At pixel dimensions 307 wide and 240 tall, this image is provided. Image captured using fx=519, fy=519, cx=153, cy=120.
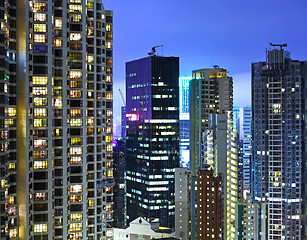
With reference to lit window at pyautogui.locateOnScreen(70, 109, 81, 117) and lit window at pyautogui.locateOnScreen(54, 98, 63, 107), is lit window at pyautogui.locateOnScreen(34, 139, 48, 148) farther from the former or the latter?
lit window at pyautogui.locateOnScreen(70, 109, 81, 117)

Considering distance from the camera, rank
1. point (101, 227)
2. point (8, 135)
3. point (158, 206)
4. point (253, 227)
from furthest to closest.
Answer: point (158, 206) → point (253, 227) → point (101, 227) → point (8, 135)

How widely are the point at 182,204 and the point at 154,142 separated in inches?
1568

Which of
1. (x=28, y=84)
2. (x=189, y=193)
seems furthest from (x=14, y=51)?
(x=189, y=193)

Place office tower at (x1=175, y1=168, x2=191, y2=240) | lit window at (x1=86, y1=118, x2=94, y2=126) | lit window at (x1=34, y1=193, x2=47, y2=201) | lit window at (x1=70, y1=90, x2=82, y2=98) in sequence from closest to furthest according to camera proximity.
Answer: lit window at (x1=34, y1=193, x2=47, y2=201)
lit window at (x1=70, y1=90, x2=82, y2=98)
lit window at (x1=86, y1=118, x2=94, y2=126)
office tower at (x1=175, y1=168, x2=191, y2=240)

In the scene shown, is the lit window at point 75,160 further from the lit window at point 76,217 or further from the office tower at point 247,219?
the office tower at point 247,219

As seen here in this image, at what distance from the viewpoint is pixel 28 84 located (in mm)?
65750

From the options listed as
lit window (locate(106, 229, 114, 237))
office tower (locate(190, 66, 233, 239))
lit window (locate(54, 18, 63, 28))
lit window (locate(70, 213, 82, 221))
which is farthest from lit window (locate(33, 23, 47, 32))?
office tower (locate(190, 66, 233, 239))

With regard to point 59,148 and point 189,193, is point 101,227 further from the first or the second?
point 189,193

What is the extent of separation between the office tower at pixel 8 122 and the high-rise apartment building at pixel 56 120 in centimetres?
12

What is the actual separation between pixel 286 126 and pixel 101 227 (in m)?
74.4

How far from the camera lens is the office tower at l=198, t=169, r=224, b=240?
117250 millimetres

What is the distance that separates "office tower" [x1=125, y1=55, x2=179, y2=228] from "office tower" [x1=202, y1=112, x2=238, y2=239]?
1389 inches

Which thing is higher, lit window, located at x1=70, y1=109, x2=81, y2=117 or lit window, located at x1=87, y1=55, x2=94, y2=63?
lit window, located at x1=87, y1=55, x2=94, y2=63

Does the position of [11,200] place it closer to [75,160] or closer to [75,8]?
[75,160]
